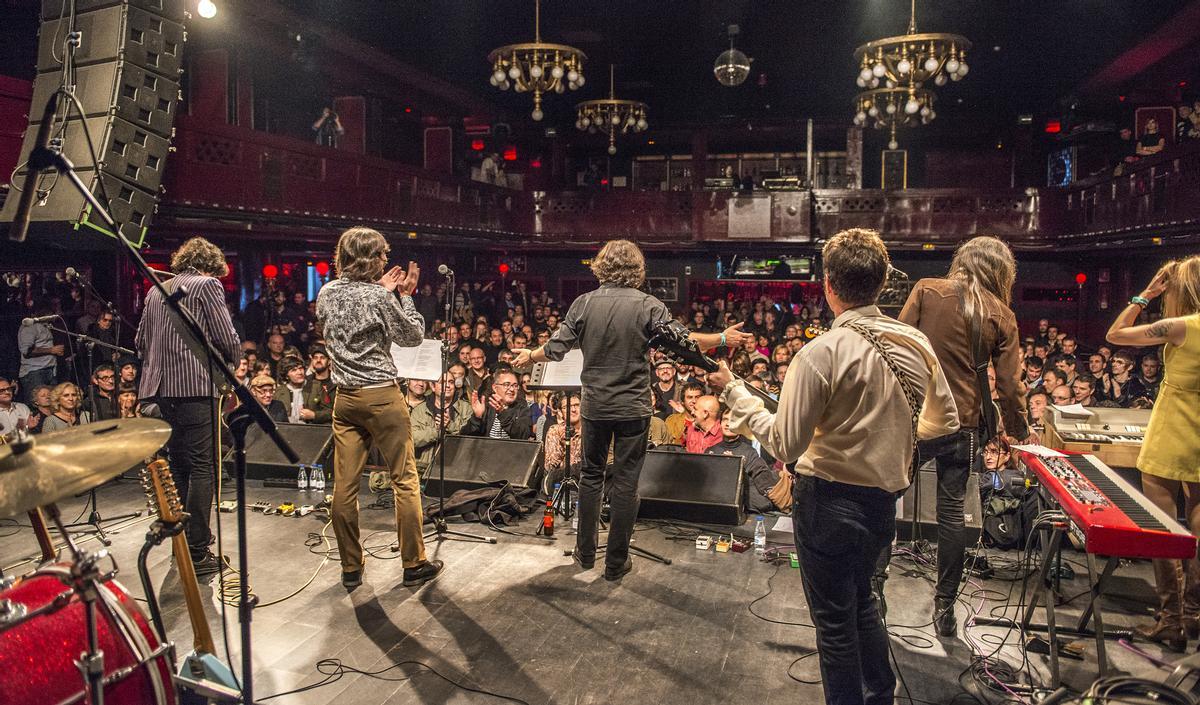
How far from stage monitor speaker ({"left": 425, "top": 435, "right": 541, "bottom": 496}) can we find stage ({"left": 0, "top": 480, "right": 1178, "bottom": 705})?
2.84ft

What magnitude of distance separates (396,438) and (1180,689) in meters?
3.06

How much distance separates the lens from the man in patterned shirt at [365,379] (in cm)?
366

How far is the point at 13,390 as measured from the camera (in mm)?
6434

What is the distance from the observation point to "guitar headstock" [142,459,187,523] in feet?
8.14

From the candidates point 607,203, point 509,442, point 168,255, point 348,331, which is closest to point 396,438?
point 348,331

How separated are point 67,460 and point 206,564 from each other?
8.23 ft

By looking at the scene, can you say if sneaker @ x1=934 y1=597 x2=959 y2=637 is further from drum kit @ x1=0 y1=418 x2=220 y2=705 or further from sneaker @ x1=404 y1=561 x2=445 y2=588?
drum kit @ x1=0 y1=418 x2=220 y2=705

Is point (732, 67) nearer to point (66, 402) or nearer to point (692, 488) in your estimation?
point (692, 488)

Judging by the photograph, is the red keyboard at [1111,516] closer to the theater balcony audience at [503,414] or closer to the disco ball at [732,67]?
the theater balcony audience at [503,414]

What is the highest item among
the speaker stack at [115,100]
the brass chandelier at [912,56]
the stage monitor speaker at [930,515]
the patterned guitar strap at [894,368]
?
the brass chandelier at [912,56]

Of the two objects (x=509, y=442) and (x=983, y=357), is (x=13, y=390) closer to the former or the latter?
(x=509, y=442)

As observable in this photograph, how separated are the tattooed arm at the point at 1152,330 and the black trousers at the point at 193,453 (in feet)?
14.1

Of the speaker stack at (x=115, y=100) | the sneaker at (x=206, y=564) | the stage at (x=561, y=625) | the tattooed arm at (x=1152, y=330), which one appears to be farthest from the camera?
the speaker stack at (x=115, y=100)

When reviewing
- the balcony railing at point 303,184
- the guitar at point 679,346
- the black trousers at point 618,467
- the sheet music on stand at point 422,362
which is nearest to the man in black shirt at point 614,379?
the black trousers at point 618,467
